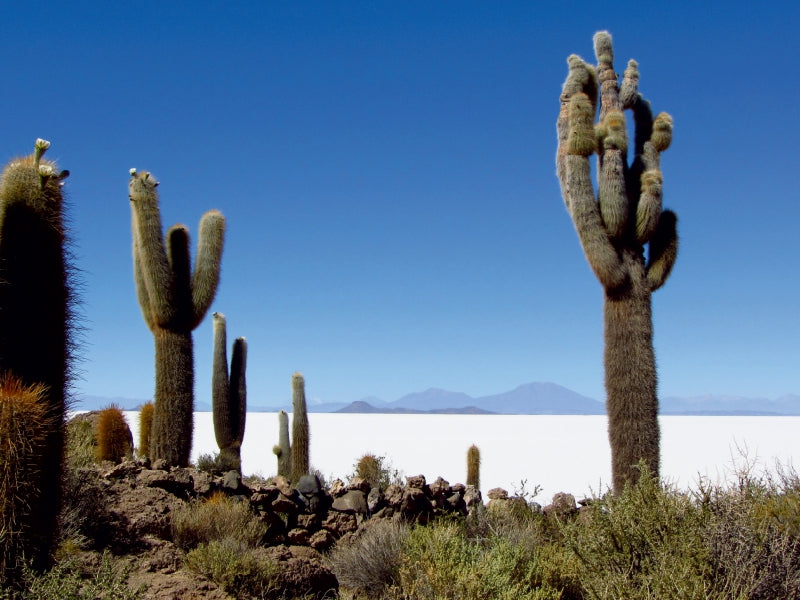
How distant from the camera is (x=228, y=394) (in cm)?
1578

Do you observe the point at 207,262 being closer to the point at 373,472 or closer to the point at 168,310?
the point at 168,310

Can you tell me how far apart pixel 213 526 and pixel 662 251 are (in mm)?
7717

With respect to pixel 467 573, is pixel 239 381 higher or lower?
higher

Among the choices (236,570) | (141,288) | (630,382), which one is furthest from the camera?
(141,288)

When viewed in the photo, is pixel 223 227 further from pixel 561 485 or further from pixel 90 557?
pixel 561 485

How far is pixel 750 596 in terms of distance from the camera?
517cm

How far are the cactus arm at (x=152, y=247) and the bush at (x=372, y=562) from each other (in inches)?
207

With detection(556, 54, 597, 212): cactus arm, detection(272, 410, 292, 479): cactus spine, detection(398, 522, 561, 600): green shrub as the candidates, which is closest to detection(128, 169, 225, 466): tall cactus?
detection(272, 410, 292, 479): cactus spine

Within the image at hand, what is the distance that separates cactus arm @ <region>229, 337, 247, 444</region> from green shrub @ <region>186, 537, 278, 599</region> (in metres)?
8.43

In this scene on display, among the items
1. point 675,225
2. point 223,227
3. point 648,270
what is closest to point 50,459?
point 223,227

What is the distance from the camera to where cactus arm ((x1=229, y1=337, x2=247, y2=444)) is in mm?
15742

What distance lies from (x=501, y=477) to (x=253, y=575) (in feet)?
54.0

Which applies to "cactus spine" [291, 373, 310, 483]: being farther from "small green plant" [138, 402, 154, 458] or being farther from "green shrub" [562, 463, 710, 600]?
"green shrub" [562, 463, 710, 600]

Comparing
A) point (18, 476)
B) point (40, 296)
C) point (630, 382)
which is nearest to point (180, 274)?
point (40, 296)
